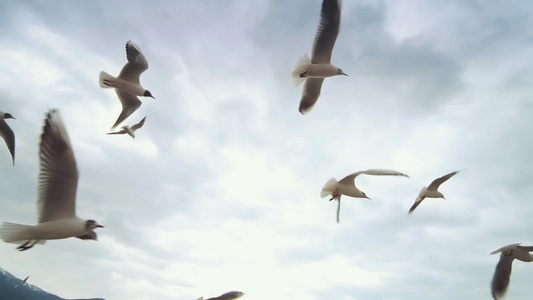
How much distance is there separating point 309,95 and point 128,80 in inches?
168

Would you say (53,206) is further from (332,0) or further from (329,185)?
(332,0)

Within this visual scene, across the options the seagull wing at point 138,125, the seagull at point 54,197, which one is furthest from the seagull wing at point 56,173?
the seagull wing at point 138,125

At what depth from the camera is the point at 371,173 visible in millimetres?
7805

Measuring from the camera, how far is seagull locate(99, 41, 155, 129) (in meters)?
10.2

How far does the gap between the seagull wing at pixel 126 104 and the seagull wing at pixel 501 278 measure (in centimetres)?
855

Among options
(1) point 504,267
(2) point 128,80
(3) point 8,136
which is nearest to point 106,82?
(2) point 128,80

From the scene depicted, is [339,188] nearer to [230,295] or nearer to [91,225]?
[230,295]

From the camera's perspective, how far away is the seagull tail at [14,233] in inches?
207

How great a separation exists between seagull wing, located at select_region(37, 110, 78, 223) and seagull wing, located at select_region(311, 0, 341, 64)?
627 cm

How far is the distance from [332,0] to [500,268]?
6.44 metres

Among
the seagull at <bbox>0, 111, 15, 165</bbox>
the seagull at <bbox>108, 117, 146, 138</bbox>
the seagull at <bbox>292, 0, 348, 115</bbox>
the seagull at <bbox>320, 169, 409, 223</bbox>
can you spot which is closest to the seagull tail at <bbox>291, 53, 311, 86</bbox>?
the seagull at <bbox>292, 0, 348, 115</bbox>

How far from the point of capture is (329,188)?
939cm

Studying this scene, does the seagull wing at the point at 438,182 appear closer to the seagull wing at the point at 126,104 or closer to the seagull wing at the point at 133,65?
the seagull wing at the point at 133,65

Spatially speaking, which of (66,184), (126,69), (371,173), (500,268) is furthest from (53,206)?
(500,268)
